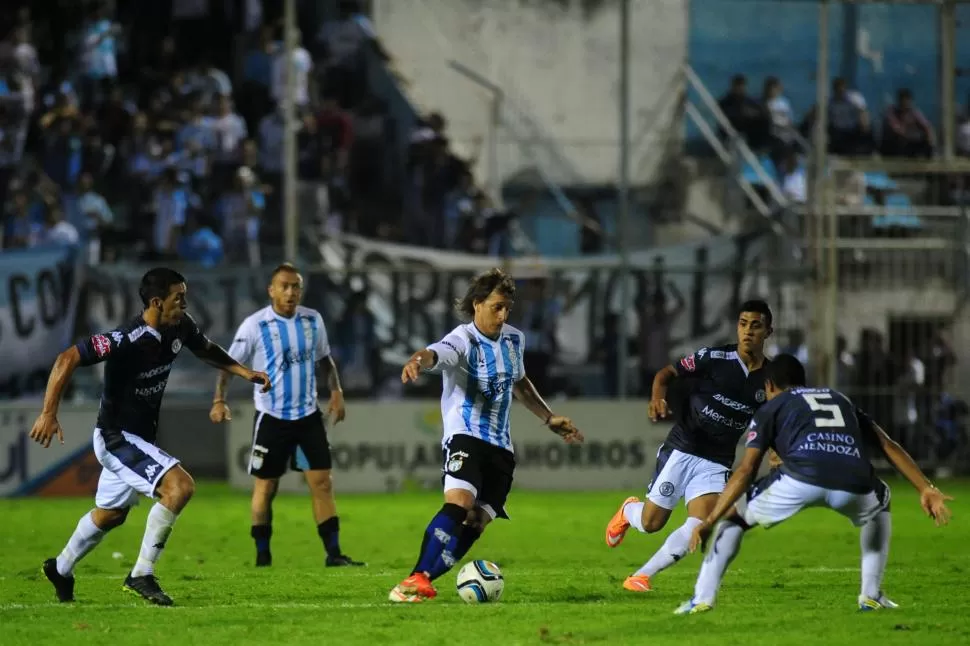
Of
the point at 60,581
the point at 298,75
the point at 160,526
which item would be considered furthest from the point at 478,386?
the point at 298,75

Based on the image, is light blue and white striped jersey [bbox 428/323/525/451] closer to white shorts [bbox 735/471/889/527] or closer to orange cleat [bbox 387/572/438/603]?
orange cleat [bbox 387/572/438/603]

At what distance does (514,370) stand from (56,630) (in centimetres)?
288

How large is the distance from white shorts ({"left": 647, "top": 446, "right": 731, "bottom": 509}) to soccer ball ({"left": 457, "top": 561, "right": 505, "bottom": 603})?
1.38 m

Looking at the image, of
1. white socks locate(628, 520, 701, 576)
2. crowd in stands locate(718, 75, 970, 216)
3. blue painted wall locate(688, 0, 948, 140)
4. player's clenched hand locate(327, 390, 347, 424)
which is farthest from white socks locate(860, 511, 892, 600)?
blue painted wall locate(688, 0, 948, 140)

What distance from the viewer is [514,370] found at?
943cm

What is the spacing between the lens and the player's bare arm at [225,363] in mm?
9891

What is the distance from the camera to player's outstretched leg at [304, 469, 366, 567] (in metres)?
12.0

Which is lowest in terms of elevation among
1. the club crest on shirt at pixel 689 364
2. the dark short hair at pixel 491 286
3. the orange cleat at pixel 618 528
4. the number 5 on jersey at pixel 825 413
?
the orange cleat at pixel 618 528

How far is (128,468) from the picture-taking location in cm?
934

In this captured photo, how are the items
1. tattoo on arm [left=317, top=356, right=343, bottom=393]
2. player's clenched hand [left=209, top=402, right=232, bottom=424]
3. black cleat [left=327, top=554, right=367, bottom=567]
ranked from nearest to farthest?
player's clenched hand [left=209, top=402, right=232, bottom=424] → black cleat [left=327, top=554, right=367, bottom=567] → tattoo on arm [left=317, top=356, right=343, bottom=393]

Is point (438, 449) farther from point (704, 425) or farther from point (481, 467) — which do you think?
point (481, 467)

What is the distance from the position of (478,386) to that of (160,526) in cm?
196

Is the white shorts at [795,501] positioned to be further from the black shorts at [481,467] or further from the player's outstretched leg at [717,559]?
the black shorts at [481,467]

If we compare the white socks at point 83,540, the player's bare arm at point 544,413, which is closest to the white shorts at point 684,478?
the player's bare arm at point 544,413
